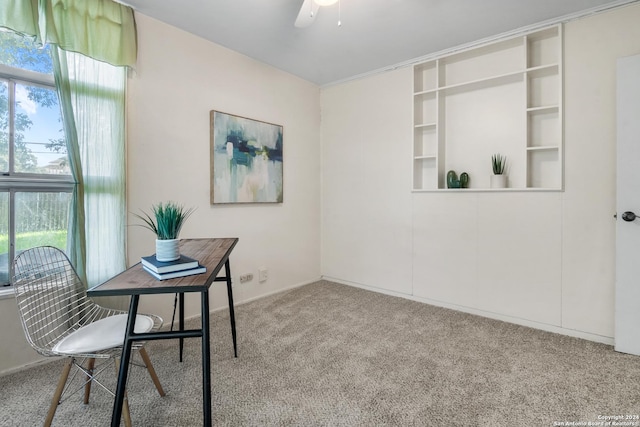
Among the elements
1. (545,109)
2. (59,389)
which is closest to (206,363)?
(59,389)

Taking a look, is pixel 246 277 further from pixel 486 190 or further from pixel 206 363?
pixel 486 190

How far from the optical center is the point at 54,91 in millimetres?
2094

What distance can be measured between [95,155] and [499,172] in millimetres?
3220

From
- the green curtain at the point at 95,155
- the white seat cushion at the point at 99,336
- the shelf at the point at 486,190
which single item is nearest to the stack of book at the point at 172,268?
the white seat cushion at the point at 99,336

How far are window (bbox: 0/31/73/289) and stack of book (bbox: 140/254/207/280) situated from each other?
1240 millimetres

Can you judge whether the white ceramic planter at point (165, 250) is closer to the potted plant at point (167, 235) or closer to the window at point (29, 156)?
the potted plant at point (167, 235)

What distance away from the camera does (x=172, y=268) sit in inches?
51.1

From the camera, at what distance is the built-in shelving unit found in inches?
103

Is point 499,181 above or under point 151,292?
above

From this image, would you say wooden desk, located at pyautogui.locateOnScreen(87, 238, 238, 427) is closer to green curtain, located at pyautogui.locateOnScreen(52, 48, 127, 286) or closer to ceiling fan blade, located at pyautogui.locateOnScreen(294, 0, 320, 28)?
green curtain, located at pyautogui.locateOnScreen(52, 48, 127, 286)

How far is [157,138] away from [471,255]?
295 cm

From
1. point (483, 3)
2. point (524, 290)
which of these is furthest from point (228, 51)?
point (524, 290)

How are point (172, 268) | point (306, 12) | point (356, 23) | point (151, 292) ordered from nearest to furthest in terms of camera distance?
1. point (151, 292)
2. point (172, 268)
3. point (306, 12)
4. point (356, 23)

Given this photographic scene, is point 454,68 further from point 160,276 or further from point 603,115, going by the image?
point 160,276
